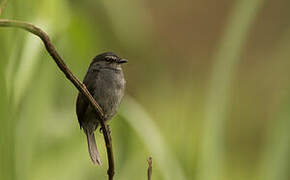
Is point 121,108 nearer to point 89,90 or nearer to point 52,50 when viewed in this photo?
point 89,90

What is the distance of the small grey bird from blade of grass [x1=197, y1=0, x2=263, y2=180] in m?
0.41

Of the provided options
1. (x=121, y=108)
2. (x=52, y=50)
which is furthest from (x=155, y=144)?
(x=52, y=50)

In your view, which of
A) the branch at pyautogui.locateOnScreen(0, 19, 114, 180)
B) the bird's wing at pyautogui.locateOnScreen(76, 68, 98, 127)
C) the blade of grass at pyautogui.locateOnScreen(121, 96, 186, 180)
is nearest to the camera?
the branch at pyautogui.locateOnScreen(0, 19, 114, 180)

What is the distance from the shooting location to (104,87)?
10.7 ft

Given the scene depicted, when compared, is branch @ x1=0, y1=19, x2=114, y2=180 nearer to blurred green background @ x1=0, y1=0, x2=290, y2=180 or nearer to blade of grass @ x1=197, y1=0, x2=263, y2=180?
blurred green background @ x1=0, y1=0, x2=290, y2=180

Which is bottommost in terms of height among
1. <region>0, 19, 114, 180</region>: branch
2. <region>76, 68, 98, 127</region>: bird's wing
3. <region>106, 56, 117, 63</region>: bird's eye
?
<region>76, 68, 98, 127</region>: bird's wing

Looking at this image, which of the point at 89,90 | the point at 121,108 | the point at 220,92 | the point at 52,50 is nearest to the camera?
the point at 52,50

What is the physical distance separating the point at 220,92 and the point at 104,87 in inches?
20.6

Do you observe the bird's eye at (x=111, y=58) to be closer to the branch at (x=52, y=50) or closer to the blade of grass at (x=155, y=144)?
the blade of grass at (x=155, y=144)

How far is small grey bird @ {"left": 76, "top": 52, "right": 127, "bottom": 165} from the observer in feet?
10.5

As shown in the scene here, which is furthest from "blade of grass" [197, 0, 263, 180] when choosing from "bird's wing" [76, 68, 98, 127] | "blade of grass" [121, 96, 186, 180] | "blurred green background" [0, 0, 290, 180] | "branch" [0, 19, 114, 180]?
"branch" [0, 19, 114, 180]

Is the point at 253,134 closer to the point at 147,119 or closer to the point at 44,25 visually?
the point at 147,119

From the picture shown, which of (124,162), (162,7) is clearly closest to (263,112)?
(162,7)

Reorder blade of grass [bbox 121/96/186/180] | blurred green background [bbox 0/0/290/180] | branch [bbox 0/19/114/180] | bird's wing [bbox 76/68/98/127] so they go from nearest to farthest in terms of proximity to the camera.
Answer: branch [bbox 0/19/114/180] < blurred green background [bbox 0/0/290/180] < bird's wing [bbox 76/68/98/127] < blade of grass [bbox 121/96/186/180]
